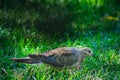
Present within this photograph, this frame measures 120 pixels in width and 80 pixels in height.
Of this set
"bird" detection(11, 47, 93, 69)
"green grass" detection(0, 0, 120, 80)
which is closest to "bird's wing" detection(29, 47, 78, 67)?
"bird" detection(11, 47, 93, 69)

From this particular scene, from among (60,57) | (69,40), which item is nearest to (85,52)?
(60,57)

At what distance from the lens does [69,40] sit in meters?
7.87

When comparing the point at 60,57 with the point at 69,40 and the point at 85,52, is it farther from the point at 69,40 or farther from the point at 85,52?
the point at 69,40

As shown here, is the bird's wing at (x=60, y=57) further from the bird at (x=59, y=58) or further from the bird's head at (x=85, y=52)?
the bird's head at (x=85, y=52)

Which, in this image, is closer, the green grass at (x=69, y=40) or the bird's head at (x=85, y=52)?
the green grass at (x=69, y=40)

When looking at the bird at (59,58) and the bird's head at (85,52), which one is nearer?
the bird at (59,58)

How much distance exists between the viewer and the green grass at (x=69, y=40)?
632cm

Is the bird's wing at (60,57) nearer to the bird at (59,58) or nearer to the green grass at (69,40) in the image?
the bird at (59,58)

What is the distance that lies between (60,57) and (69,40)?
152 cm

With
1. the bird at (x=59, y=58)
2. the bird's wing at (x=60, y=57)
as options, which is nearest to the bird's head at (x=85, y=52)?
the bird at (x=59, y=58)

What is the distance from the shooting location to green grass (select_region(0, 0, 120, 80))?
20.7ft

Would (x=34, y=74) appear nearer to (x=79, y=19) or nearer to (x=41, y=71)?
(x=41, y=71)

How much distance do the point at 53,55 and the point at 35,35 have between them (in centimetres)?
168

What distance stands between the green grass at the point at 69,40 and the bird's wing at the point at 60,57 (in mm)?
119
